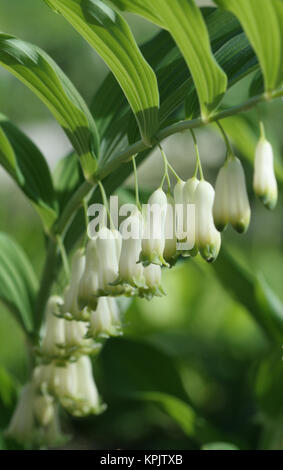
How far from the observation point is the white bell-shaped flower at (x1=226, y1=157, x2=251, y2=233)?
1.81 feet

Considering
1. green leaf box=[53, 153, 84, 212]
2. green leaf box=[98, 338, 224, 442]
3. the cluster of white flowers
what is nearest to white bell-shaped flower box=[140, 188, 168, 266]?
the cluster of white flowers

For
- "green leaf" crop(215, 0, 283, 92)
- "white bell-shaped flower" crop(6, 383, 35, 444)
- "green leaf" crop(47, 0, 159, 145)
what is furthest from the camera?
"white bell-shaped flower" crop(6, 383, 35, 444)

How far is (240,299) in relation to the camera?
3.85ft

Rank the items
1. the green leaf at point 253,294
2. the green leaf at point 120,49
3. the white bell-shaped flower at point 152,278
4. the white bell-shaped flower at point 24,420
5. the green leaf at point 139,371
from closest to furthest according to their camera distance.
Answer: the green leaf at point 120,49 → the white bell-shaped flower at point 152,278 → the white bell-shaped flower at point 24,420 → the green leaf at point 253,294 → the green leaf at point 139,371

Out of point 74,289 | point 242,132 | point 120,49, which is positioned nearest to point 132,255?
point 74,289

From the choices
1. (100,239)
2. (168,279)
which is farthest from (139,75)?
(168,279)

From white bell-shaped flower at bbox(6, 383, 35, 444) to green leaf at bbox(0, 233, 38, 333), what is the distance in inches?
4.3

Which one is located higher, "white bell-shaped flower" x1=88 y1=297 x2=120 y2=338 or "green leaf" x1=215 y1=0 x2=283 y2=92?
"green leaf" x1=215 y1=0 x2=283 y2=92

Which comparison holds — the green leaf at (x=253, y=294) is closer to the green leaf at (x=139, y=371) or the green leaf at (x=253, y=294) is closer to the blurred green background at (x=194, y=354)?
the blurred green background at (x=194, y=354)

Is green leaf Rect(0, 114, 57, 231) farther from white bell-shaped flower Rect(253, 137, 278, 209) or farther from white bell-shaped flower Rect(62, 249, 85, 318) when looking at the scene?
white bell-shaped flower Rect(253, 137, 278, 209)

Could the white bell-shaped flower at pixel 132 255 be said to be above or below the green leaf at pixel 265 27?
below

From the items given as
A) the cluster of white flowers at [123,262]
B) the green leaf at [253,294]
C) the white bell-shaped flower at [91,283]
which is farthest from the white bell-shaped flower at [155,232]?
the green leaf at [253,294]

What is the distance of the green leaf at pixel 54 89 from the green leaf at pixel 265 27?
0.26 m

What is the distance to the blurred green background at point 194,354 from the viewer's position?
43.2 inches
